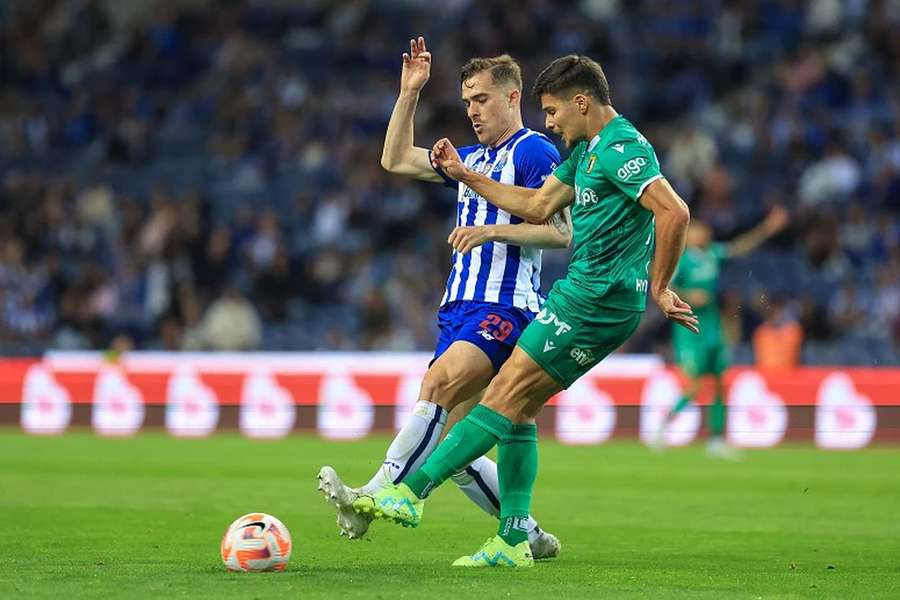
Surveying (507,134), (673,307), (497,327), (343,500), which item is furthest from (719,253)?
(343,500)

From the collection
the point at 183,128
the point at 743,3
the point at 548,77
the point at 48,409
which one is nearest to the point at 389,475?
the point at 548,77

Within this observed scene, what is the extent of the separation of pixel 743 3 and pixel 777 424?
28.4 ft

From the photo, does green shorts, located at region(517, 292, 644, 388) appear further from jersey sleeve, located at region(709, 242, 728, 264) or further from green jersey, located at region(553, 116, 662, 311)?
jersey sleeve, located at region(709, 242, 728, 264)

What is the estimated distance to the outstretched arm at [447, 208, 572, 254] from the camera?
7254 mm

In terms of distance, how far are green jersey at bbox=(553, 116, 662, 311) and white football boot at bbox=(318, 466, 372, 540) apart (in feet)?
4.49

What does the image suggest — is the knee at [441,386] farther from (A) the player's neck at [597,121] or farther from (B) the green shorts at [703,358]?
(B) the green shorts at [703,358]

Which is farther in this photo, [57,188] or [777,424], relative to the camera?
[57,188]

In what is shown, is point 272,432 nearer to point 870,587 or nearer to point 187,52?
point 187,52

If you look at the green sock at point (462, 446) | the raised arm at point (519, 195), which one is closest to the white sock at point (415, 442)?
the green sock at point (462, 446)

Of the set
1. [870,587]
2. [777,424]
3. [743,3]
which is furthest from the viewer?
[743,3]

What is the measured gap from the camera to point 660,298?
6.87 meters

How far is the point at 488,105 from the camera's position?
25.7ft

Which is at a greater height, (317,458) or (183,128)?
(183,128)

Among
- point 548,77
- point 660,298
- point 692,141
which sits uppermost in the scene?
point 692,141
